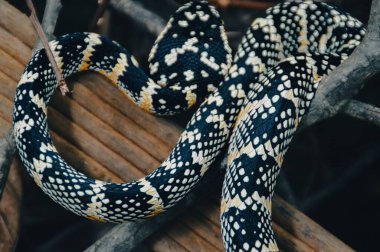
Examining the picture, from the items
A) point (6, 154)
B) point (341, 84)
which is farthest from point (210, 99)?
point (6, 154)

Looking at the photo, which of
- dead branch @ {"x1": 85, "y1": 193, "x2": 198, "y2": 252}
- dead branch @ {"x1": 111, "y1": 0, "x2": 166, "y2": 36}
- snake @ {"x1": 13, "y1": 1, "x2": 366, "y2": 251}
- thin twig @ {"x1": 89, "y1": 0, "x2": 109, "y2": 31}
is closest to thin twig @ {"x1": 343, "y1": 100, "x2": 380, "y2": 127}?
snake @ {"x1": 13, "y1": 1, "x2": 366, "y2": 251}

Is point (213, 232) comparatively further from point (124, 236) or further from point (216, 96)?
point (216, 96)

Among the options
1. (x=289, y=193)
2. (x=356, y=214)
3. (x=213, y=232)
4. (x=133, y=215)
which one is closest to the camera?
(x=133, y=215)

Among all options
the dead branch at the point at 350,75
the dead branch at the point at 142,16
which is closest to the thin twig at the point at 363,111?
the dead branch at the point at 350,75

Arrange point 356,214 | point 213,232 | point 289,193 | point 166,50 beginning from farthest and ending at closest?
point 356,214
point 289,193
point 166,50
point 213,232

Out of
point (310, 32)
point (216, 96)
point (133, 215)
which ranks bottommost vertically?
point (133, 215)

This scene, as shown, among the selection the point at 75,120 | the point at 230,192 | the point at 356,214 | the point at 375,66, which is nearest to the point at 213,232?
the point at 230,192

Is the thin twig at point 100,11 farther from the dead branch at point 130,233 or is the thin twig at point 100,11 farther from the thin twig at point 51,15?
the dead branch at point 130,233
